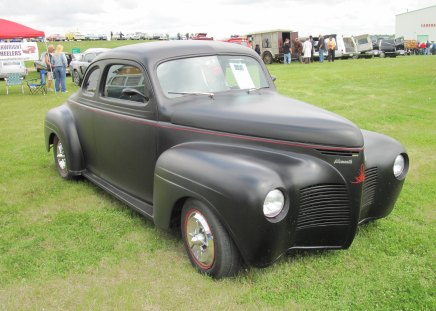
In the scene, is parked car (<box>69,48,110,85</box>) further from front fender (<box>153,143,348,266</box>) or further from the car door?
front fender (<box>153,143,348,266</box>)

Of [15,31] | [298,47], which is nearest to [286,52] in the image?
[298,47]

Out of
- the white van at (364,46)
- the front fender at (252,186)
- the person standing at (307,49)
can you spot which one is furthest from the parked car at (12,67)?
the white van at (364,46)

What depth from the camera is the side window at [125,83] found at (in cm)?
386

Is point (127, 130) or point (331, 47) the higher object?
point (331, 47)

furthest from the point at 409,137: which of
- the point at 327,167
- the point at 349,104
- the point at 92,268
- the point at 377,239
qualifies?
the point at 92,268

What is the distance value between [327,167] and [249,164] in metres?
0.55

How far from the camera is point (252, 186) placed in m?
2.68

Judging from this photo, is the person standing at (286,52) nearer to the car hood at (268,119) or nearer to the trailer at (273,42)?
the trailer at (273,42)

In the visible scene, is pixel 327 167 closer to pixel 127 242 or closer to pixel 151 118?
pixel 151 118

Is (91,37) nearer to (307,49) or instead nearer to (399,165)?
(307,49)

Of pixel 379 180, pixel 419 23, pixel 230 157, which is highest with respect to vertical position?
pixel 419 23

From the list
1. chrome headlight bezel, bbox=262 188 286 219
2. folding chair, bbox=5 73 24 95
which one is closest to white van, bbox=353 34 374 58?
folding chair, bbox=5 73 24 95

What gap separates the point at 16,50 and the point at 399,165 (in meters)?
17.2

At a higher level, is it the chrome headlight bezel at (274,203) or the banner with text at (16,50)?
the banner with text at (16,50)
